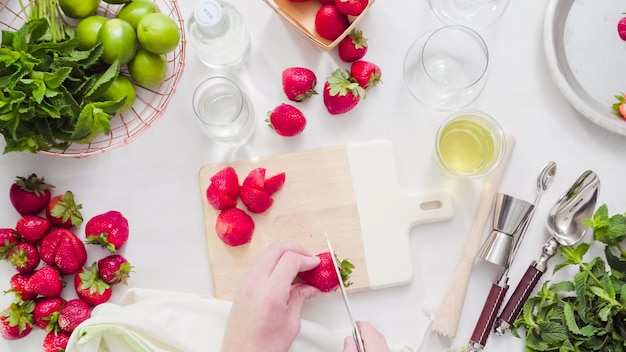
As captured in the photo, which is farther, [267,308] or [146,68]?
[146,68]

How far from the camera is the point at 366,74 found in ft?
3.95

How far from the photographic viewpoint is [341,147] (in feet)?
4.00

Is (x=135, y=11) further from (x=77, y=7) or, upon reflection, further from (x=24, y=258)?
(x=24, y=258)

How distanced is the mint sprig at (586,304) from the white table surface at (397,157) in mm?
68

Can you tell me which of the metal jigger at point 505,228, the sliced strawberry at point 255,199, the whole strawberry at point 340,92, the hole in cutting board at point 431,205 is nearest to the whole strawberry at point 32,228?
the sliced strawberry at point 255,199

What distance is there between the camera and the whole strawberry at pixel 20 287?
3.85 feet

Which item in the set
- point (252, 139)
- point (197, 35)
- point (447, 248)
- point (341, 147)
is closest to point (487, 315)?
point (447, 248)

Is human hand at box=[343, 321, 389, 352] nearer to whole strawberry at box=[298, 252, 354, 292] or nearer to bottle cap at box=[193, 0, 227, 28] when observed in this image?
whole strawberry at box=[298, 252, 354, 292]

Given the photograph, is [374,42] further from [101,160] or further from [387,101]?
[101,160]

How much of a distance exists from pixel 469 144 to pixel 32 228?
83 cm

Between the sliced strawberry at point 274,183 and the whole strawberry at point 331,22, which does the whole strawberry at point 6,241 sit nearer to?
the sliced strawberry at point 274,183

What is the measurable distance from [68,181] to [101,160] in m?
0.07

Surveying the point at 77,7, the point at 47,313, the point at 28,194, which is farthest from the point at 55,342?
the point at 77,7

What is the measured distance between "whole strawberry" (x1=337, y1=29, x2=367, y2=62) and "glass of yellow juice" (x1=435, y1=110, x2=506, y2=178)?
0.68 feet
